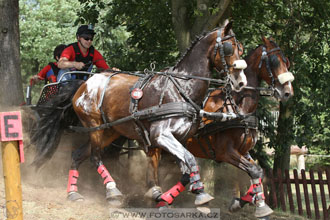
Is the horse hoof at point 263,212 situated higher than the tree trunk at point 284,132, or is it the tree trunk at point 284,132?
the tree trunk at point 284,132

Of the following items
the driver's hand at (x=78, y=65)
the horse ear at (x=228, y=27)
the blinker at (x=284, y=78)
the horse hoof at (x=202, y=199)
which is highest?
the horse ear at (x=228, y=27)

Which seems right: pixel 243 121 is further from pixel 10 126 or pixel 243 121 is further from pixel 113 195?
pixel 10 126

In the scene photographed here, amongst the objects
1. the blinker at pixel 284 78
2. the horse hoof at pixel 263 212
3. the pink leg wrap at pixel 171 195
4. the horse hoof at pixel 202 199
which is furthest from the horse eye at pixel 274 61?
the horse hoof at pixel 202 199

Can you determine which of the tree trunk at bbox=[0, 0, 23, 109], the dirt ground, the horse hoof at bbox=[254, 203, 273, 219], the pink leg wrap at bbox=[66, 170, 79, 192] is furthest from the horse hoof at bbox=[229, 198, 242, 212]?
the tree trunk at bbox=[0, 0, 23, 109]

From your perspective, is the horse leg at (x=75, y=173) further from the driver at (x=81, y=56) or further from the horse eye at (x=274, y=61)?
the horse eye at (x=274, y=61)

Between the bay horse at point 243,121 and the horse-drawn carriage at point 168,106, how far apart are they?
15 mm

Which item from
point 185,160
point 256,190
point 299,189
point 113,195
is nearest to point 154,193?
point 113,195

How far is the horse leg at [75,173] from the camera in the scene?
6836 mm

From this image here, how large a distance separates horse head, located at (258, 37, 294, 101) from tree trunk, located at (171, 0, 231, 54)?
154 centimetres

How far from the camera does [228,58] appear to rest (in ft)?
19.6

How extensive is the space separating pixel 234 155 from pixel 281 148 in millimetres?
4001

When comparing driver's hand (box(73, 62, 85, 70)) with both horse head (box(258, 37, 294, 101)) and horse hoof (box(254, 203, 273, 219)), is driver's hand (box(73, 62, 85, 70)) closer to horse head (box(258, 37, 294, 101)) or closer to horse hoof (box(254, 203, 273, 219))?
horse head (box(258, 37, 294, 101))

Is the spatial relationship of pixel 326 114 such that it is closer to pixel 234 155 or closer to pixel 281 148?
pixel 281 148

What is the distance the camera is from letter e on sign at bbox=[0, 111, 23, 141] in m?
4.06
